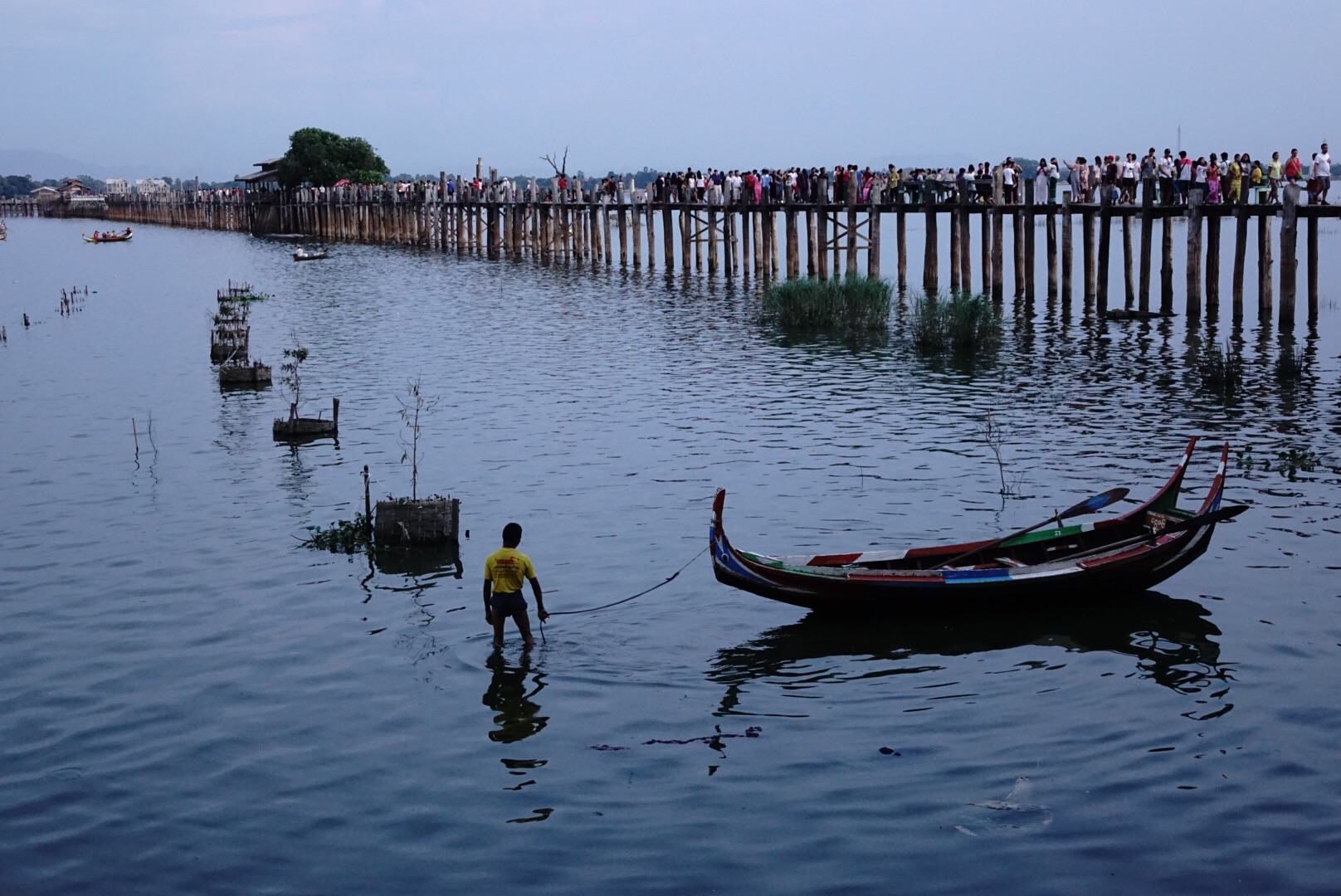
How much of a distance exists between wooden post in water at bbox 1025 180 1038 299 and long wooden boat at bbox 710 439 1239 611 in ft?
76.1

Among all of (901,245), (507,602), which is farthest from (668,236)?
(507,602)

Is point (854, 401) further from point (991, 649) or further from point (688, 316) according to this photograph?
point (688, 316)

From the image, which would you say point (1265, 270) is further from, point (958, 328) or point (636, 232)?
point (636, 232)

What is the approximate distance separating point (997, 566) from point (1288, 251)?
1998cm

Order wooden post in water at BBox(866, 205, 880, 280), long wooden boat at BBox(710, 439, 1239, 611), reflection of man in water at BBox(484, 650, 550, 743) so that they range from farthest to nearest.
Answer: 1. wooden post in water at BBox(866, 205, 880, 280)
2. long wooden boat at BBox(710, 439, 1239, 611)
3. reflection of man in water at BBox(484, 650, 550, 743)

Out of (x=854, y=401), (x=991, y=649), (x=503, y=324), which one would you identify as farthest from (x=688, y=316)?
(x=991, y=649)

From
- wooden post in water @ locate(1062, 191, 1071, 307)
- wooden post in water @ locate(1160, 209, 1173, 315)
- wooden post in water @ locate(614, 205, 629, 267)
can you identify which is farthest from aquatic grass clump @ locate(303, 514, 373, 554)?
wooden post in water @ locate(614, 205, 629, 267)

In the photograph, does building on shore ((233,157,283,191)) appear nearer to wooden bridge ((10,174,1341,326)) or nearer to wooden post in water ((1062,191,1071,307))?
wooden bridge ((10,174,1341,326))

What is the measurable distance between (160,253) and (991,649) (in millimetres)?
72727

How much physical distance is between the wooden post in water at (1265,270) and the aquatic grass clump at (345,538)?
72.8 feet

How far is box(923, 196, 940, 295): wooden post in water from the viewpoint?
38.3 m

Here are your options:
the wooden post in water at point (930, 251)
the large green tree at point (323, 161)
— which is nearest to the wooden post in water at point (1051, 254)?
the wooden post in water at point (930, 251)

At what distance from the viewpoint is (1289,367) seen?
2502cm

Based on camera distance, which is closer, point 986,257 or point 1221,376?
point 1221,376
